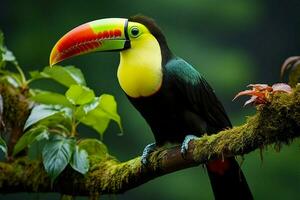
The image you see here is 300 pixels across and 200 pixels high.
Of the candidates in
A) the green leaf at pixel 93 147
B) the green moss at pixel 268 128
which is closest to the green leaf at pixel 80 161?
the green leaf at pixel 93 147

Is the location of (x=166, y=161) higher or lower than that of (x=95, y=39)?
lower

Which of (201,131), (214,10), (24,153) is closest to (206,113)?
(201,131)

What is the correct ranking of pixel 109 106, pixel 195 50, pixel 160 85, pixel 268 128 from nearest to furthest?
pixel 268 128, pixel 160 85, pixel 109 106, pixel 195 50

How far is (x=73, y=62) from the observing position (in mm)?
6324

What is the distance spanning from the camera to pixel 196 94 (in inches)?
105

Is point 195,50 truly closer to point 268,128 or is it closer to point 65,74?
point 65,74

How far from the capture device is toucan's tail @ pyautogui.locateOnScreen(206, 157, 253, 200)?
8.69 feet

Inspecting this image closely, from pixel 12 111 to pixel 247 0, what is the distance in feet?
13.8

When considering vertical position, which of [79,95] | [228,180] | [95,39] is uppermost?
[95,39]

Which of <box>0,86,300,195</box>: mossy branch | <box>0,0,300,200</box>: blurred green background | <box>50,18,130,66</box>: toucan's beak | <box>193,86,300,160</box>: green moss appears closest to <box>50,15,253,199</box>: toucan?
<box>50,18,130,66</box>: toucan's beak

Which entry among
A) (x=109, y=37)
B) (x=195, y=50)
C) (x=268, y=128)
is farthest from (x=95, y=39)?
(x=195, y=50)

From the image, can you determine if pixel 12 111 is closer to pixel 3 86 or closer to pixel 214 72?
pixel 3 86

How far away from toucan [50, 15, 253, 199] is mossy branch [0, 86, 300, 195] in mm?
127

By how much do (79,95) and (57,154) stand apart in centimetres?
26
